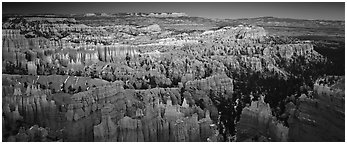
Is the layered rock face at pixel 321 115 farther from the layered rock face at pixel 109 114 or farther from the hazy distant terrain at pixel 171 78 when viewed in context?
the layered rock face at pixel 109 114

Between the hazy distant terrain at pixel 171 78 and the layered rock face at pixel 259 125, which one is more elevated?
the hazy distant terrain at pixel 171 78

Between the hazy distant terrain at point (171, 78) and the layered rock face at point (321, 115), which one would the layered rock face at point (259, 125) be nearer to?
the hazy distant terrain at point (171, 78)

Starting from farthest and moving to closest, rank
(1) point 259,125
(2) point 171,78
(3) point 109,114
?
(2) point 171,78, (1) point 259,125, (3) point 109,114

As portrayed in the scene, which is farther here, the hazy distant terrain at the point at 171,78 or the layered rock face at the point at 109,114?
the hazy distant terrain at the point at 171,78

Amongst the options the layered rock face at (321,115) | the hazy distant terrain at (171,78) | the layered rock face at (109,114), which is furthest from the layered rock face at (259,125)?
the layered rock face at (109,114)

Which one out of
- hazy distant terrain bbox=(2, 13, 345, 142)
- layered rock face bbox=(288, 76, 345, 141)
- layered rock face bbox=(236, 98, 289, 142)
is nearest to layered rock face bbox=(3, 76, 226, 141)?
hazy distant terrain bbox=(2, 13, 345, 142)

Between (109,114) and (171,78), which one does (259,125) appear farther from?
(109,114)

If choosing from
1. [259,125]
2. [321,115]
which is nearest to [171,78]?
[259,125]
